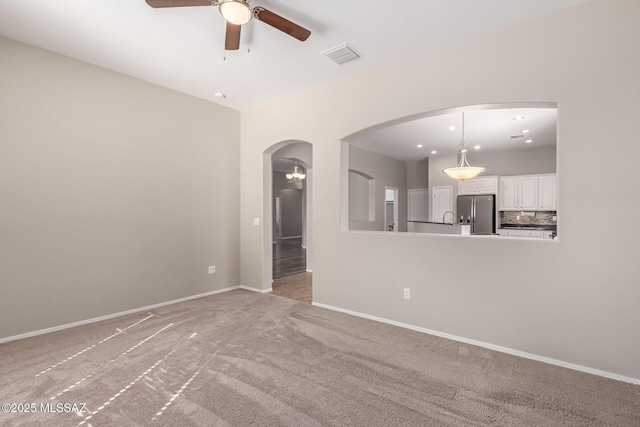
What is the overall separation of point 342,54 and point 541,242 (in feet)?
8.88

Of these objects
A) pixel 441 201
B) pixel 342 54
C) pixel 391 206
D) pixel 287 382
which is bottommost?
pixel 287 382

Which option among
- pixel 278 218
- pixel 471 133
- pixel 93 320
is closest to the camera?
pixel 93 320

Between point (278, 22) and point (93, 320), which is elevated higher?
point (278, 22)

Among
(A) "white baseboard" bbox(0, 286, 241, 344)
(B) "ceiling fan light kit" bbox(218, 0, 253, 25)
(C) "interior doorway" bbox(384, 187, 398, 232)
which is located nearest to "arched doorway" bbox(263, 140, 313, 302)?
(A) "white baseboard" bbox(0, 286, 241, 344)

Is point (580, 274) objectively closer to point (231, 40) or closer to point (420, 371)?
point (420, 371)

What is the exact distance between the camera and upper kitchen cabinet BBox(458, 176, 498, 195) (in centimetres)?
738

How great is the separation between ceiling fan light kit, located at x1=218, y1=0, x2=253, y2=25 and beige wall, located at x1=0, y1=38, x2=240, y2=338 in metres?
2.44

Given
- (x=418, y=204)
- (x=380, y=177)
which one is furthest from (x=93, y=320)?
(x=418, y=204)

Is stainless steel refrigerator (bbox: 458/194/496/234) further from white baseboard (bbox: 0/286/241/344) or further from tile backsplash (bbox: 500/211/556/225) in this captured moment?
white baseboard (bbox: 0/286/241/344)

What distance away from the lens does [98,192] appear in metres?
3.61

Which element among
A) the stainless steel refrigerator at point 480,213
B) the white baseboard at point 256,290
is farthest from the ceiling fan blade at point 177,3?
the stainless steel refrigerator at point 480,213

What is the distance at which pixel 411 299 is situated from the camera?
11.1 ft

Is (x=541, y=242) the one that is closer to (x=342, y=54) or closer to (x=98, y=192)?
(x=342, y=54)

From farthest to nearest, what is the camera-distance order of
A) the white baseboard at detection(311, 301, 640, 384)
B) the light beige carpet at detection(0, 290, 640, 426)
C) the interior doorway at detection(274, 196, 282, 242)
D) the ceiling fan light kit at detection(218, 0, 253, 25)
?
the interior doorway at detection(274, 196, 282, 242), the white baseboard at detection(311, 301, 640, 384), the ceiling fan light kit at detection(218, 0, 253, 25), the light beige carpet at detection(0, 290, 640, 426)
